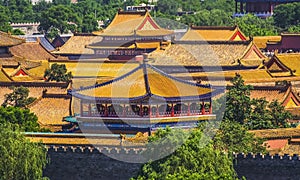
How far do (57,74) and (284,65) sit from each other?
33.0 feet

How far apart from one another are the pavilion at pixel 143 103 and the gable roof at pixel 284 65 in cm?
1884

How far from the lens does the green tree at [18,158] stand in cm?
3919

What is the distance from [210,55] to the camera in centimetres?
6519

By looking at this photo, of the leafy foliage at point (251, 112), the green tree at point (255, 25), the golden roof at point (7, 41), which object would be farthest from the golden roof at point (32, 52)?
the leafy foliage at point (251, 112)

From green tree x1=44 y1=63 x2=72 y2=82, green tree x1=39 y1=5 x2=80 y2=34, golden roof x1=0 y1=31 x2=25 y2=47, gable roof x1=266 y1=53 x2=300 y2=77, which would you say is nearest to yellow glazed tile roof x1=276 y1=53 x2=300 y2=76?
gable roof x1=266 y1=53 x2=300 y2=77

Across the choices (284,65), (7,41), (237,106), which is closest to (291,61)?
(284,65)

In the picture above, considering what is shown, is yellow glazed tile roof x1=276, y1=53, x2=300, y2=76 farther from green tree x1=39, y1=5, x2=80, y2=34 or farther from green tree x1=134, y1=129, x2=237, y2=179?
green tree x1=39, y1=5, x2=80, y2=34

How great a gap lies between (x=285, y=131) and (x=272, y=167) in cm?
441

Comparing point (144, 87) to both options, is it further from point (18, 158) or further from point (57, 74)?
point (57, 74)

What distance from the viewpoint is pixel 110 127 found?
4319cm

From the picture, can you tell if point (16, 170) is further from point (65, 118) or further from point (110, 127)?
point (65, 118)

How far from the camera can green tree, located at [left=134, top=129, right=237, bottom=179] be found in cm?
3631

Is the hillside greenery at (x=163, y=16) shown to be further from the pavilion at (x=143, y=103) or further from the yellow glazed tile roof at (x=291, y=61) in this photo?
the pavilion at (x=143, y=103)

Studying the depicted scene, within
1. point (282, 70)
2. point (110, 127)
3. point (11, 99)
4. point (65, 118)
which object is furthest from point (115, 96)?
point (282, 70)
